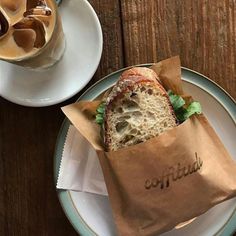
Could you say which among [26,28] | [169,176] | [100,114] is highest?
[26,28]

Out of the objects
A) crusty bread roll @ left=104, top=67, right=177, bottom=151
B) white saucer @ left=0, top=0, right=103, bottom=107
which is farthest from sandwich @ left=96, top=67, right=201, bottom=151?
white saucer @ left=0, top=0, right=103, bottom=107

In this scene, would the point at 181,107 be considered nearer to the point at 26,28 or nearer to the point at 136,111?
the point at 136,111

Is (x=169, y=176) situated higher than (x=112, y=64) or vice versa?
(x=112, y=64)

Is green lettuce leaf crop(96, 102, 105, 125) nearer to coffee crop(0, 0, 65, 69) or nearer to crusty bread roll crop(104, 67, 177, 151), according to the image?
crusty bread roll crop(104, 67, 177, 151)

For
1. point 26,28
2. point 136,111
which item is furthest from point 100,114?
point 26,28

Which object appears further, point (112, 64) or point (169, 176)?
point (112, 64)

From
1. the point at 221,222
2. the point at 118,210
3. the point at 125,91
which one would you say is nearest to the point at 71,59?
the point at 125,91

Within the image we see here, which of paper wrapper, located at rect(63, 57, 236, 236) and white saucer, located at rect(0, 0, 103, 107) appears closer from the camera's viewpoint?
paper wrapper, located at rect(63, 57, 236, 236)
